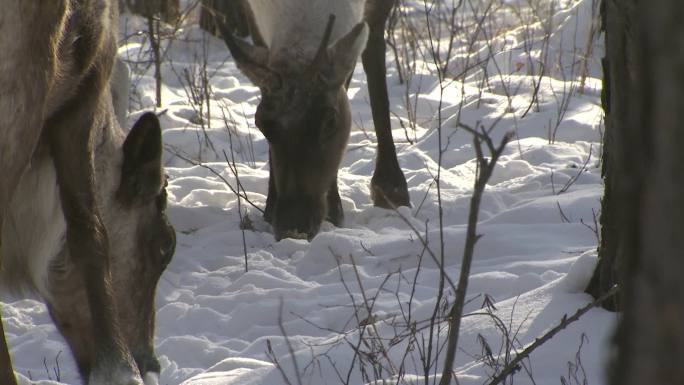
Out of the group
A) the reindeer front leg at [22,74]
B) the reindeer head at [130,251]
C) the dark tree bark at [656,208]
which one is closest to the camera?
the dark tree bark at [656,208]

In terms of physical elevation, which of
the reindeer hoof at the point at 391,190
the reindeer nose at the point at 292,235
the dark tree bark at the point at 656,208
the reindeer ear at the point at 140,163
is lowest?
the reindeer nose at the point at 292,235

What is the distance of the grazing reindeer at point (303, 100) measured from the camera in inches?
241

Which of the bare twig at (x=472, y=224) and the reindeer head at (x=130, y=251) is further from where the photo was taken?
the reindeer head at (x=130, y=251)

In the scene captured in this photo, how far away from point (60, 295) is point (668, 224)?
3.35 m

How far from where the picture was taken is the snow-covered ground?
3359mm

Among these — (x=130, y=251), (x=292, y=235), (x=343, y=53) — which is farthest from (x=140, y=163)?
(x=343, y=53)

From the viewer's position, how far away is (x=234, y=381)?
11.3 feet

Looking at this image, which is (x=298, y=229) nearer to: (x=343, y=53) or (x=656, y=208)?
(x=343, y=53)

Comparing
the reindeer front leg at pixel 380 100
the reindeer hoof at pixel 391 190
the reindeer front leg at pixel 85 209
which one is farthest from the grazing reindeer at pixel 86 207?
the reindeer front leg at pixel 380 100

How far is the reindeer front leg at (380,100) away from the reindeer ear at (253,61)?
3.60 ft

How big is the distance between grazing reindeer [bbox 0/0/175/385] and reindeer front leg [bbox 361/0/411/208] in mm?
2950

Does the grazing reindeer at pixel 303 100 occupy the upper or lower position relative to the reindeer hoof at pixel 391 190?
upper

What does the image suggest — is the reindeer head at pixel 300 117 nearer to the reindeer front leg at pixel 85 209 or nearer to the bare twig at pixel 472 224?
the reindeer front leg at pixel 85 209

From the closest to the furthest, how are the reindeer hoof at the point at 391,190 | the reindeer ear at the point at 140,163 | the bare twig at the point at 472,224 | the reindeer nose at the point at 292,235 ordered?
the bare twig at the point at 472,224 < the reindeer ear at the point at 140,163 < the reindeer nose at the point at 292,235 < the reindeer hoof at the point at 391,190
